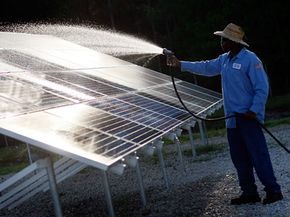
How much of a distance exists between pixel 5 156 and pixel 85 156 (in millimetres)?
14380

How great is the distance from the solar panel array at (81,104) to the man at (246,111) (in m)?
0.97

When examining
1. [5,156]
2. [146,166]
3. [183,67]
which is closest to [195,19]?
[5,156]

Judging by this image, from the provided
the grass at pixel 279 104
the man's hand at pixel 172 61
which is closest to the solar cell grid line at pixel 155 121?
the man's hand at pixel 172 61

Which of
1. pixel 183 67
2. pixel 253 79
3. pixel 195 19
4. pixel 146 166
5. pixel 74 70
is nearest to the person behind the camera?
pixel 253 79

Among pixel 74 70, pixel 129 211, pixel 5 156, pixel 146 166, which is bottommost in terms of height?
pixel 5 156

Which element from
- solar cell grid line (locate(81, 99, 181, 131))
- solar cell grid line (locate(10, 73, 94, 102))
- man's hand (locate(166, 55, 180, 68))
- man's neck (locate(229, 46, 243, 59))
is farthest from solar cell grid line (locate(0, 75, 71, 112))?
man's neck (locate(229, 46, 243, 59))

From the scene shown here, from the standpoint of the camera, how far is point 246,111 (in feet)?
21.3

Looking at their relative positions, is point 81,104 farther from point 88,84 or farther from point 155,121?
point 88,84

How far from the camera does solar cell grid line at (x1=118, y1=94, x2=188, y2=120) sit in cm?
831

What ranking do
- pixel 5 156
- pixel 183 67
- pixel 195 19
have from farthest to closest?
pixel 195 19, pixel 5 156, pixel 183 67

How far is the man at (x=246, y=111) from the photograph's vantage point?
6.38 metres

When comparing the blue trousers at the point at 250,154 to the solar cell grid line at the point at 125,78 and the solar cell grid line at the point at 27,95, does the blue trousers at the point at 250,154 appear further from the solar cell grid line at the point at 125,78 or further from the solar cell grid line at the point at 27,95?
the solar cell grid line at the point at 125,78

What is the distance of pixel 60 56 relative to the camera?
421 inches

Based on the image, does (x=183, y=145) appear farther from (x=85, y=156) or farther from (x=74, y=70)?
(x=85, y=156)
